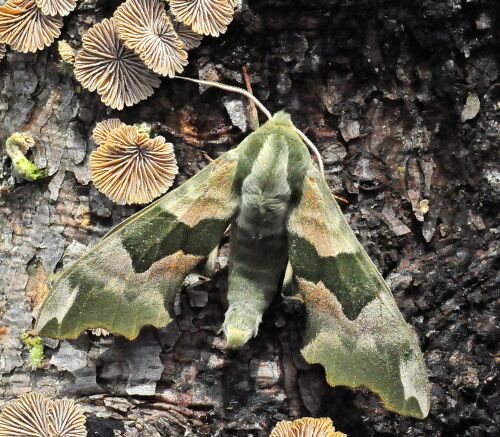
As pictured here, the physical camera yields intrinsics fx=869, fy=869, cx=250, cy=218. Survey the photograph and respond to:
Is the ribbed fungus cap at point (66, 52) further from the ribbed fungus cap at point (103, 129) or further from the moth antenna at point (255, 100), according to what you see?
the moth antenna at point (255, 100)

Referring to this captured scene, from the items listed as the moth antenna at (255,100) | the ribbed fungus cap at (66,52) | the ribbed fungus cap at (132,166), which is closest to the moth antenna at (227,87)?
the moth antenna at (255,100)

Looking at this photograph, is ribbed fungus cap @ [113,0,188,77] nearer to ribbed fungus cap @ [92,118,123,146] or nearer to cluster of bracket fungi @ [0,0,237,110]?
cluster of bracket fungi @ [0,0,237,110]

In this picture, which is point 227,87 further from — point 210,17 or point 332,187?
Answer: point 332,187

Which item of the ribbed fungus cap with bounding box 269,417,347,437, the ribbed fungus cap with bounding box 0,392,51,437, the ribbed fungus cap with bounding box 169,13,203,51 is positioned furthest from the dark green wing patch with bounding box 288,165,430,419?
the ribbed fungus cap with bounding box 0,392,51,437

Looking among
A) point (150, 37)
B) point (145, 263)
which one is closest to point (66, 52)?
point (150, 37)

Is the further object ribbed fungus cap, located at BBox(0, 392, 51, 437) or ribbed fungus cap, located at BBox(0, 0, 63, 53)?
ribbed fungus cap, located at BBox(0, 0, 63, 53)

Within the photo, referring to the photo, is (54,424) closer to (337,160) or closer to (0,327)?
(0,327)

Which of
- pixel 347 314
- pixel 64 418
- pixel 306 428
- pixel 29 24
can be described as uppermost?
pixel 29 24
